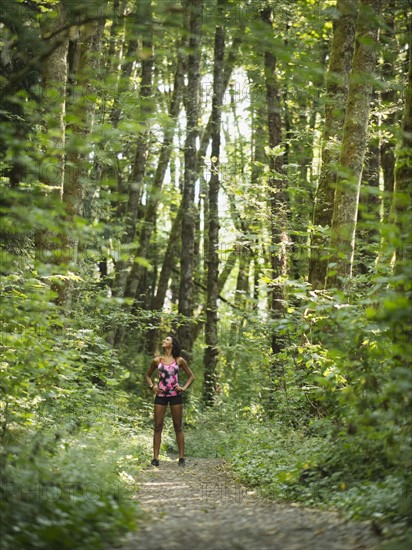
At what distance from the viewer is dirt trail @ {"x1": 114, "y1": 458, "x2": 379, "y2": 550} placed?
5.00 m

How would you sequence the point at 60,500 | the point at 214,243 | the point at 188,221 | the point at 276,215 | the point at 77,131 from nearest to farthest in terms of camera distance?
1. the point at 60,500
2. the point at 77,131
3. the point at 276,215
4. the point at 188,221
5. the point at 214,243

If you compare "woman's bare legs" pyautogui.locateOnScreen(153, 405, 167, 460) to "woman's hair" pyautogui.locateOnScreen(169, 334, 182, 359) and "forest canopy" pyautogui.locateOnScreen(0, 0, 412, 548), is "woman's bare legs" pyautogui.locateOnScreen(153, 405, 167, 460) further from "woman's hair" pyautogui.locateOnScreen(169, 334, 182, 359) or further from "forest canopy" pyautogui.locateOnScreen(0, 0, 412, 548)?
"woman's hair" pyautogui.locateOnScreen(169, 334, 182, 359)

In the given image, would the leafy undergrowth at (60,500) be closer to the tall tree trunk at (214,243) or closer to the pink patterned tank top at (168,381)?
the pink patterned tank top at (168,381)

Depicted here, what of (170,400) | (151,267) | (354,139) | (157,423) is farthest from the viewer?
(170,400)

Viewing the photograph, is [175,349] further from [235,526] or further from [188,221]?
[188,221]

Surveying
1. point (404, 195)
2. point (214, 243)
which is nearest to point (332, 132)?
point (404, 195)

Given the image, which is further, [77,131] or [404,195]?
[77,131]

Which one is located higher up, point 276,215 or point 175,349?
point 276,215

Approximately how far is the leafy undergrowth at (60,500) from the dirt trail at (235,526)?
0.90 feet

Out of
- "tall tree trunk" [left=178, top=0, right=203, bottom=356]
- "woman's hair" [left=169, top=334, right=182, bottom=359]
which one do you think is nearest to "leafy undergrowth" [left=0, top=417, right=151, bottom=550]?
"woman's hair" [left=169, top=334, right=182, bottom=359]

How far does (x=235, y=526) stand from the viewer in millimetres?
5758

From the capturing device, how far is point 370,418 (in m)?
6.06

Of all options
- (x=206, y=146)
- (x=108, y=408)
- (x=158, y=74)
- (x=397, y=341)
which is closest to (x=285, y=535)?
(x=397, y=341)

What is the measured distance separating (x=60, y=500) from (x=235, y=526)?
159cm
